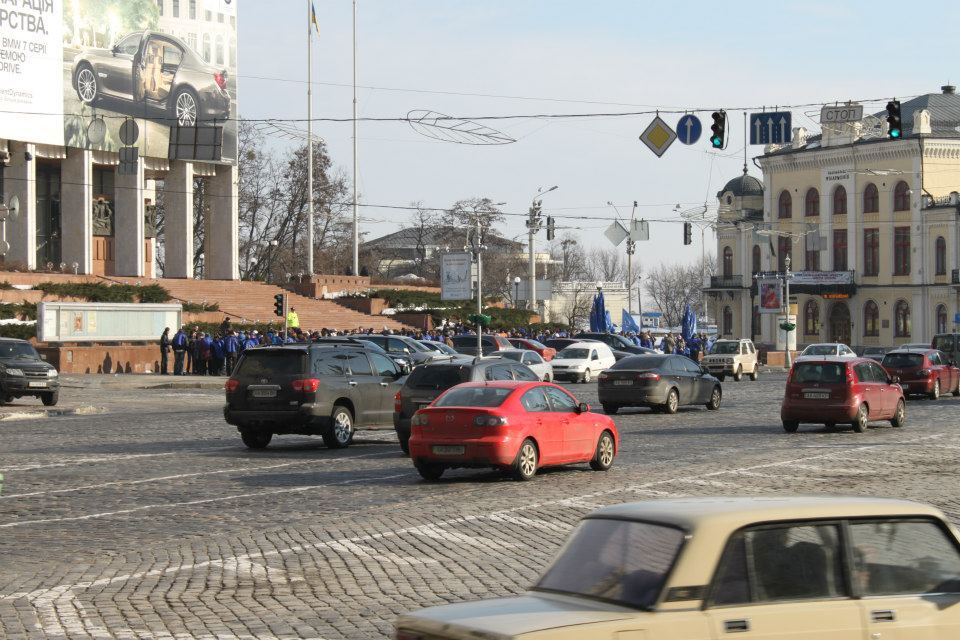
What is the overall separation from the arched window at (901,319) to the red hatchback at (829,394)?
214ft

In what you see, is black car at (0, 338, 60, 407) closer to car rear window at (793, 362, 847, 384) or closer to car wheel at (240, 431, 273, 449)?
car wheel at (240, 431, 273, 449)

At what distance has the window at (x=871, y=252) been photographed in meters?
93.0

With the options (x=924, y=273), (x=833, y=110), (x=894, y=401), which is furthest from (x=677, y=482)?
(x=924, y=273)

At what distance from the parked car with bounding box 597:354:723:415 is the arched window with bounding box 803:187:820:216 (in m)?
64.7

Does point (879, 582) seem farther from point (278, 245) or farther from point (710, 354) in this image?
point (278, 245)

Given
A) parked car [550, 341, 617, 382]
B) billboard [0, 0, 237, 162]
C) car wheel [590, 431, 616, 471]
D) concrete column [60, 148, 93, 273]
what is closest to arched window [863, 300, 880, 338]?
billboard [0, 0, 237, 162]

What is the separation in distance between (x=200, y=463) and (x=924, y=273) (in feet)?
248

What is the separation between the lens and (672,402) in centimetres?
3381

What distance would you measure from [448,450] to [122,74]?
178 feet

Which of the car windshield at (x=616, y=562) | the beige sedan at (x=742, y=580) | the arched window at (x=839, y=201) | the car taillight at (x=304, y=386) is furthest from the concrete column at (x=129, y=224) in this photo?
the beige sedan at (x=742, y=580)

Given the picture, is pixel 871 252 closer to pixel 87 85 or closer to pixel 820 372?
pixel 87 85

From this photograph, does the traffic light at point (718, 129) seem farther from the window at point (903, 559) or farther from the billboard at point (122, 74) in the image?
the billboard at point (122, 74)

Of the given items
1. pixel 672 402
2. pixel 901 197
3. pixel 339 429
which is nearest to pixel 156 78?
pixel 672 402

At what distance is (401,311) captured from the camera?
71.7m
